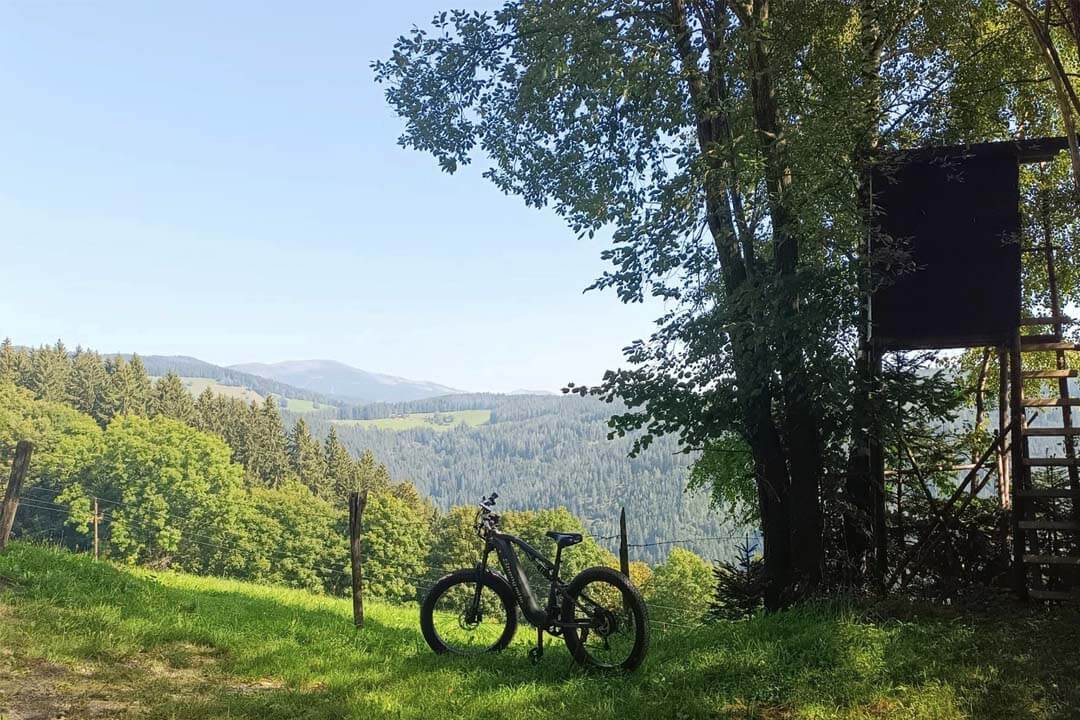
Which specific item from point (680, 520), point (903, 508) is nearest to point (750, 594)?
point (903, 508)

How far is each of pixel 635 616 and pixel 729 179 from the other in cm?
502

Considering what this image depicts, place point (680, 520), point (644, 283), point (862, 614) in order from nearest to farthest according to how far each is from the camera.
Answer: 1. point (862, 614)
2. point (644, 283)
3. point (680, 520)

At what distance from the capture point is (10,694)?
5508mm

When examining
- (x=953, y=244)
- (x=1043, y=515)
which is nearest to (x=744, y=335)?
(x=953, y=244)

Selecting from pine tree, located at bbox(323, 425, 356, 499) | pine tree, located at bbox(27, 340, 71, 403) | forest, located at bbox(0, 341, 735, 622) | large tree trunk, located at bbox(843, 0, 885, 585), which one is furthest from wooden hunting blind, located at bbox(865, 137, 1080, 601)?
pine tree, located at bbox(27, 340, 71, 403)

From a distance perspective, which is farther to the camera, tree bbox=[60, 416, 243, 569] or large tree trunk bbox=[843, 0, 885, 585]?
tree bbox=[60, 416, 243, 569]

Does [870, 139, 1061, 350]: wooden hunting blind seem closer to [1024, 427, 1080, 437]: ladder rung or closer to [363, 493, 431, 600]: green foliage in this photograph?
[1024, 427, 1080, 437]: ladder rung

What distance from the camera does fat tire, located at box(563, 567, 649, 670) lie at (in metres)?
6.63

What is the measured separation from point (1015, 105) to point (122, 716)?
16891 mm

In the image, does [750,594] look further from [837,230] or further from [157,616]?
[157,616]

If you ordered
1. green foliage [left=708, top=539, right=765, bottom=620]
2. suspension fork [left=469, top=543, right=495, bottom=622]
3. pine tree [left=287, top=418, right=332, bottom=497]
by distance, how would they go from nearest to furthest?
1. suspension fork [left=469, top=543, right=495, bottom=622]
2. green foliage [left=708, top=539, right=765, bottom=620]
3. pine tree [left=287, top=418, right=332, bottom=497]

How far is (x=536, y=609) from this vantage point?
23.9 ft

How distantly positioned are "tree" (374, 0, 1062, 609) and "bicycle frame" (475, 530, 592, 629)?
238cm

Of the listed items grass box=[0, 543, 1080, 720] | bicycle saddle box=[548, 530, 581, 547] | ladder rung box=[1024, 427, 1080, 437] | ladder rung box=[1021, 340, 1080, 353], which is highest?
ladder rung box=[1021, 340, 1080, 353]
